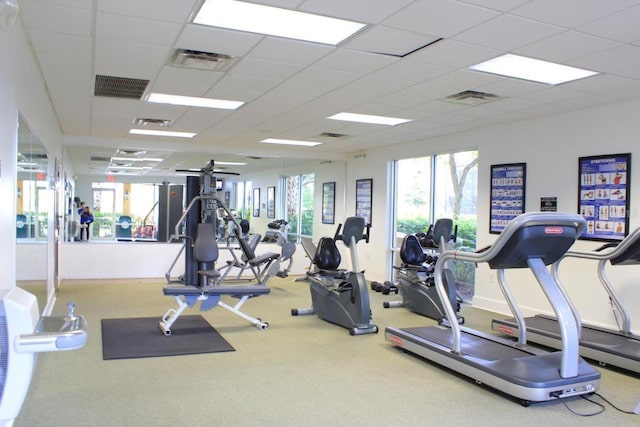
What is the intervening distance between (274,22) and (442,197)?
5.31 meters

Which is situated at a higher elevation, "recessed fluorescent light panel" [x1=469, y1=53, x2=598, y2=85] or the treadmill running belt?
"recessed fluorescent light panel" [x1=469, y1=53, x2=598, y2=85]

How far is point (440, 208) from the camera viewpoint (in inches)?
322

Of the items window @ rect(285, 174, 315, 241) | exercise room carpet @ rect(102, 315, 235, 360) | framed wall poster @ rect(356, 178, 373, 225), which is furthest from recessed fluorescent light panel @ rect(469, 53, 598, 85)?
window @ rect(285, 174, 315, 241)

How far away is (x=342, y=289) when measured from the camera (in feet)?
19.0

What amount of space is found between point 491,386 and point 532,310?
2945 millimetres

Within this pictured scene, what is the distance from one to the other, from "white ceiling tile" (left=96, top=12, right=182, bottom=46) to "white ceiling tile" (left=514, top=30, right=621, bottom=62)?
257cm

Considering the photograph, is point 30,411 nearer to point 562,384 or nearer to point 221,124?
point 562,384

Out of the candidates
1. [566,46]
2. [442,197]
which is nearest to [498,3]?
[566,46]

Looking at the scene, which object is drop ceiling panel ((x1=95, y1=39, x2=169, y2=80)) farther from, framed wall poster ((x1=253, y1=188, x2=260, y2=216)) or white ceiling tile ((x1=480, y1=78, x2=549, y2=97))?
framed wall poster ((x1=253, y1=188, x2=260, y2=216))

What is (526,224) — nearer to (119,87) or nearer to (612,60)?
(612,60)

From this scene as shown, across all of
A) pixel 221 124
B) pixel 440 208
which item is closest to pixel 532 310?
pixel 440 208

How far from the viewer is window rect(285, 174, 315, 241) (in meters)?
10.5

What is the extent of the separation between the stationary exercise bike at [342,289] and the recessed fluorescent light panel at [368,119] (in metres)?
1.53

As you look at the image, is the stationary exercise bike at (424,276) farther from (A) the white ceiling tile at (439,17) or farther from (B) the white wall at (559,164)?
(A) the white ceiling tile at (439,17)
